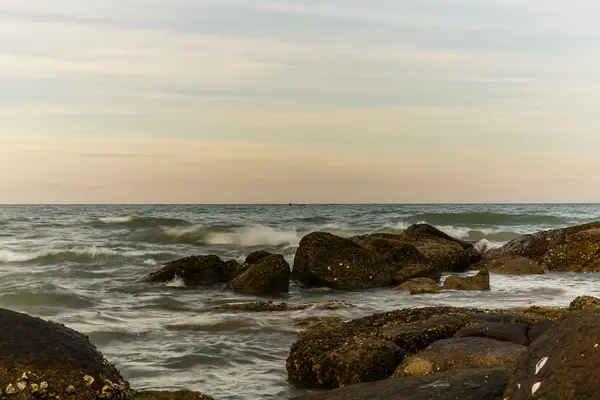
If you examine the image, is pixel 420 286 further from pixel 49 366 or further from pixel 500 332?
pixel 49 366

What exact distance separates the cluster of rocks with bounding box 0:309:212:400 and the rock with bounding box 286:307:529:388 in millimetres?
2311

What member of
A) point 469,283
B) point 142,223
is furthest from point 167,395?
point 142,223

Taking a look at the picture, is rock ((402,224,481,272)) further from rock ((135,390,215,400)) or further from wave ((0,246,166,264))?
rock ((135,390,215,400))

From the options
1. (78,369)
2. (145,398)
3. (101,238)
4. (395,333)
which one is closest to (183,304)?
(395,333)

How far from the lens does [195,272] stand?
47.2 ft

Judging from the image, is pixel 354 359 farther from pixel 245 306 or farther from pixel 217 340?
pixel 245 306

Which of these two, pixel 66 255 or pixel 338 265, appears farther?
pixel 66 255

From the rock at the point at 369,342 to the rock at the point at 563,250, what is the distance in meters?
9.70

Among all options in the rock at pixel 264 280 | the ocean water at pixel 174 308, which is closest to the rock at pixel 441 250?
the ocean water at pixel 174 308

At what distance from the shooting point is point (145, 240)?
1179 inches

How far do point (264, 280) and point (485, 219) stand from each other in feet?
109

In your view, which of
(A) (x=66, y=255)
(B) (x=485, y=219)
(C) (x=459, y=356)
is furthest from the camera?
(B) (x=485, y=219)

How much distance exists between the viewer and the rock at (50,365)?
373 cm

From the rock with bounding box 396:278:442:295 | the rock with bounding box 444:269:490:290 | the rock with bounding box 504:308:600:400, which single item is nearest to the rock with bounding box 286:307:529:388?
the rock with bounding box 504:308:600:400
